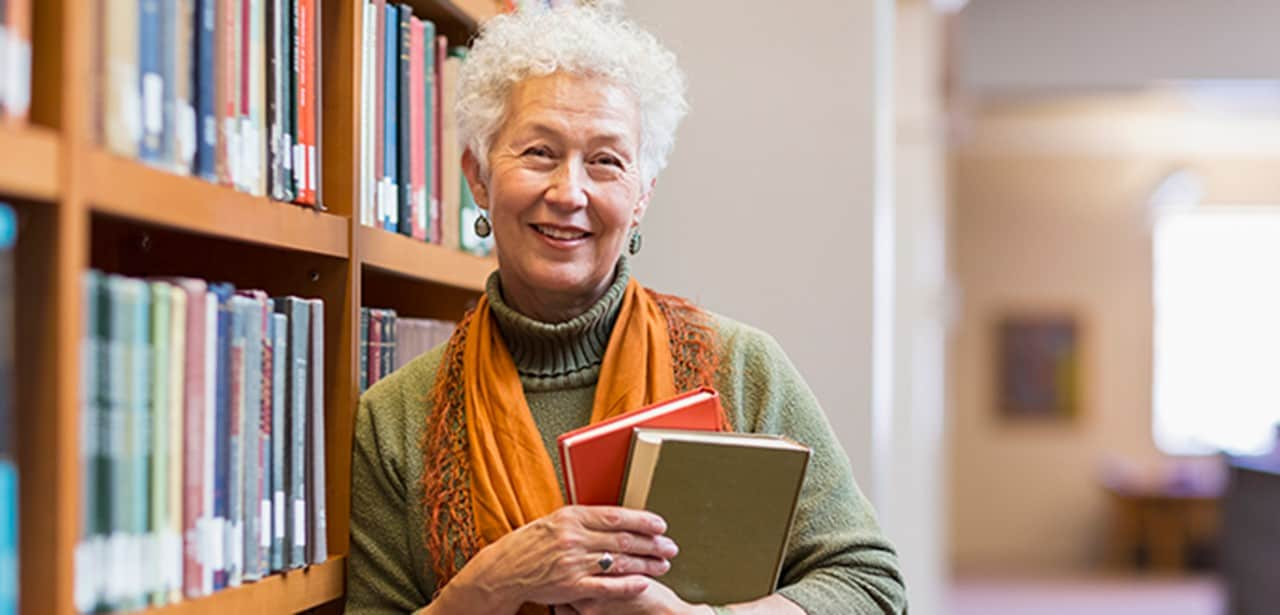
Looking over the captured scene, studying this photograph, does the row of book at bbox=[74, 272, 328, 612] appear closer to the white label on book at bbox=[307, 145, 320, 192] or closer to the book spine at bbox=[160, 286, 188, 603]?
the book spine at bbox=[160, 286, 188, 603]

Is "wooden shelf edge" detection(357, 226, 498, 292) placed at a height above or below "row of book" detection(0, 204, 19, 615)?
above

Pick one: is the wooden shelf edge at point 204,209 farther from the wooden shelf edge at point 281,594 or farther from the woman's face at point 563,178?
the wooden shelf edge at point 281,594

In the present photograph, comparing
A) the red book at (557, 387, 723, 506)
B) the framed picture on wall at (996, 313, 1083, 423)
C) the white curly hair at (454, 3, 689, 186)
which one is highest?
the white curly hair at (454, 3, 689, 186)

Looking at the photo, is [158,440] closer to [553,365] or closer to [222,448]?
[222,448]

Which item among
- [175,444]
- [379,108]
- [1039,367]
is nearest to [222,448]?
[175,444]

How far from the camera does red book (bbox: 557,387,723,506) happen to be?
166 centimetres

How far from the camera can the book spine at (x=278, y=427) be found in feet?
5.68

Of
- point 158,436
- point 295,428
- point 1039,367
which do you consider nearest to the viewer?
point 158,436

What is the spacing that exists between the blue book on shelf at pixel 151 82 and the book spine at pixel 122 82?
1 cm

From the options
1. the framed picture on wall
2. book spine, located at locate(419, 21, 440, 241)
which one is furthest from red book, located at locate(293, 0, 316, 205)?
the framed picture on wall

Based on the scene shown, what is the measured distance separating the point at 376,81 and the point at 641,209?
0.46 meters

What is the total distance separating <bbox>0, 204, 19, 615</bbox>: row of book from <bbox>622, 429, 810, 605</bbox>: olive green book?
66 centimetres

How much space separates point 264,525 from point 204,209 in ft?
1.32

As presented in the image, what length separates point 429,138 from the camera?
2.36m
